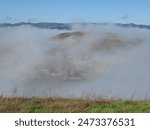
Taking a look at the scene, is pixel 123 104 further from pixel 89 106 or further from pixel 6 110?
pixel 6 110

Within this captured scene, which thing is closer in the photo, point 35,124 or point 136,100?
point 35,124

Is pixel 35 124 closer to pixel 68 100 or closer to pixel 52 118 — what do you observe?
pixel 52 118

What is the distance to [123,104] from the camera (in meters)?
16.7

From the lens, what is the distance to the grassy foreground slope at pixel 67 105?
15.8 metres

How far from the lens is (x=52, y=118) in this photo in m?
13.2

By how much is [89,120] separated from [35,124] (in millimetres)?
1371

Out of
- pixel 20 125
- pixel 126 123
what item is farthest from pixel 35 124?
pixel 126 123

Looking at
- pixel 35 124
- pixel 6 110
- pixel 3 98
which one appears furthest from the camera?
pixel 3 98

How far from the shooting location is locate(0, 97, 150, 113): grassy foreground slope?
621 inches

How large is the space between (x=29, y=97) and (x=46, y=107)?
1.33 metres

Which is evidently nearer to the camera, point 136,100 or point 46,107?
point 46,107

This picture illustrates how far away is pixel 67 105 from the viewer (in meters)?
16.0

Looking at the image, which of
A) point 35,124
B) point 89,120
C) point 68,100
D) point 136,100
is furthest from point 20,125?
point 136,100

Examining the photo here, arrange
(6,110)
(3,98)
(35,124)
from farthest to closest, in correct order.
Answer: (3,98) < (6,110) < (35,124)
